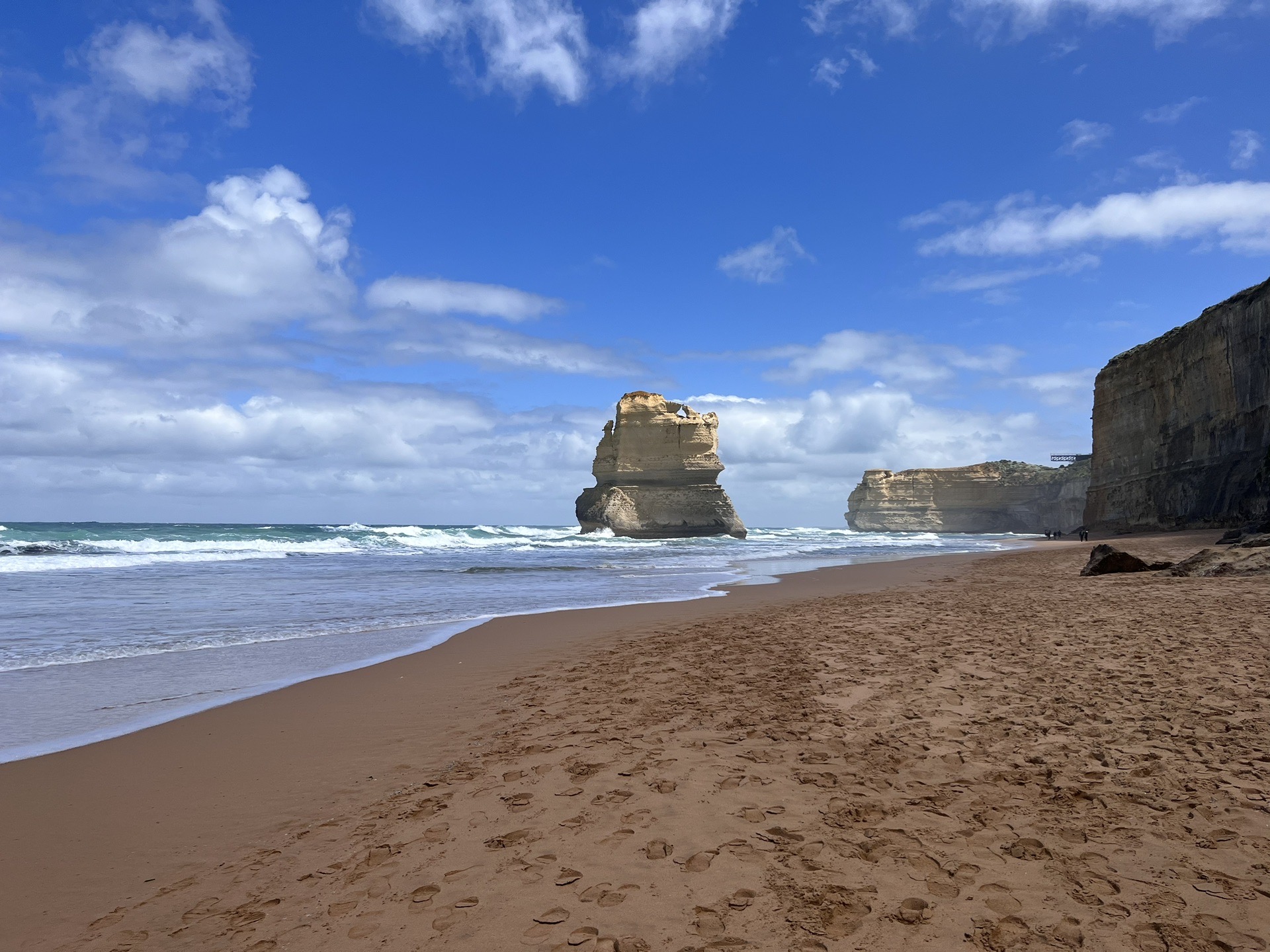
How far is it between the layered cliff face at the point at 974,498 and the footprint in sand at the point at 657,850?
83.7 metres

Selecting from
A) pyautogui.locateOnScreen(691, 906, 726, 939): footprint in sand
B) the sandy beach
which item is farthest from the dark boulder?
pyautogui.locateOnScreen(691, 906, 726, 939): footprint in sand

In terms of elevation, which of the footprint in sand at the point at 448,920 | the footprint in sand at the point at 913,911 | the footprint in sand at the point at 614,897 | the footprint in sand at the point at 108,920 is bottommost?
the footprint in sand at the point at 108,920

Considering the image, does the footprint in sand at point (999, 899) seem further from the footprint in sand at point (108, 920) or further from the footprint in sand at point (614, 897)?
the footprint in sand at point (108, 920)

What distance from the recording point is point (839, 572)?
65.3ft

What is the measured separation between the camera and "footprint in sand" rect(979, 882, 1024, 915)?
2467 millimetres

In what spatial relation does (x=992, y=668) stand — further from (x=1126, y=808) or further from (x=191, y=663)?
(x=191, y=663)

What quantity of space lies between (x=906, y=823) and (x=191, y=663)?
24.4ft

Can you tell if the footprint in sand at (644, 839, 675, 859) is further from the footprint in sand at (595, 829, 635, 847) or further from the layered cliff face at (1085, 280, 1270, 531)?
the layered cliff face at (1085, 280, 1270, 531)

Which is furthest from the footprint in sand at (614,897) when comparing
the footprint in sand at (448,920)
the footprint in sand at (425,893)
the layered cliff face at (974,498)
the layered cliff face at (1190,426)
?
the layered cliff face at (974,498)

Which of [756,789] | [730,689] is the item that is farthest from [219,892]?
[730,689]

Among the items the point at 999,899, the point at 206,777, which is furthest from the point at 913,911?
the point at 206,777

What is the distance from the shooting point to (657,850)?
3.01 m

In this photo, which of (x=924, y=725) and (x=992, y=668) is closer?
(x=924, y=725)

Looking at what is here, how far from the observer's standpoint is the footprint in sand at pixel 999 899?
97.1 inches
